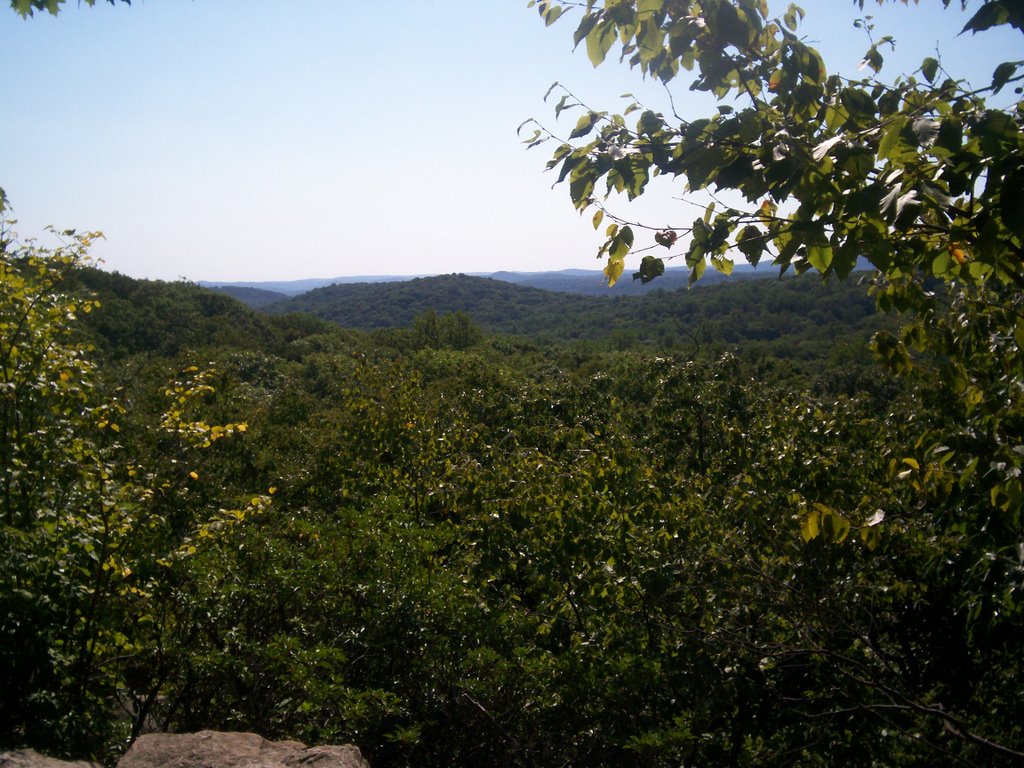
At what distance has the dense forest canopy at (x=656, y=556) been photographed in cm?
244

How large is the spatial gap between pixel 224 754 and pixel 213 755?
0.04m

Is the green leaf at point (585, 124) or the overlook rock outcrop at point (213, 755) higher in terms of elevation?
the green leaf at point (585, 124)

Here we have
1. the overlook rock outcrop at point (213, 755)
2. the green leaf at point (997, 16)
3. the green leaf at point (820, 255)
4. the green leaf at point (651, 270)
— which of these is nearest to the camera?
the green leaf at point (997, 16)

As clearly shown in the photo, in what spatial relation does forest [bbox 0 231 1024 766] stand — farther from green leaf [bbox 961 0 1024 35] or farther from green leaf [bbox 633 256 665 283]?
green leaf [bbox 961 0 1024 35]

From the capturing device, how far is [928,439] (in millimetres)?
2955

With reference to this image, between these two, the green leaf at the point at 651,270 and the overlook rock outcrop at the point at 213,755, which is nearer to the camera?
the green leaf at the point at 651,270

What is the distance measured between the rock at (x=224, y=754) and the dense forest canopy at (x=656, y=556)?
0.70m

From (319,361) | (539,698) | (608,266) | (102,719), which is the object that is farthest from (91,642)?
(319,361)

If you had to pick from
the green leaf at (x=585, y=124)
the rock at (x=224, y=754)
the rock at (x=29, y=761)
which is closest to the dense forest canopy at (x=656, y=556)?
the green leaf at (x=585, y=124)

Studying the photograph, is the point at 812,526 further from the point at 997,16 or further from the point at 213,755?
the point at 213,755

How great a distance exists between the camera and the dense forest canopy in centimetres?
244

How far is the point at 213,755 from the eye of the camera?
3.20 meters

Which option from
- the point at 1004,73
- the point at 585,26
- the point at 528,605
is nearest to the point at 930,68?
the point at 1004,73

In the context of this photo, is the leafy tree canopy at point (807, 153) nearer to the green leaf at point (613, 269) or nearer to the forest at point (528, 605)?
the green leaf at point (613, 269)
